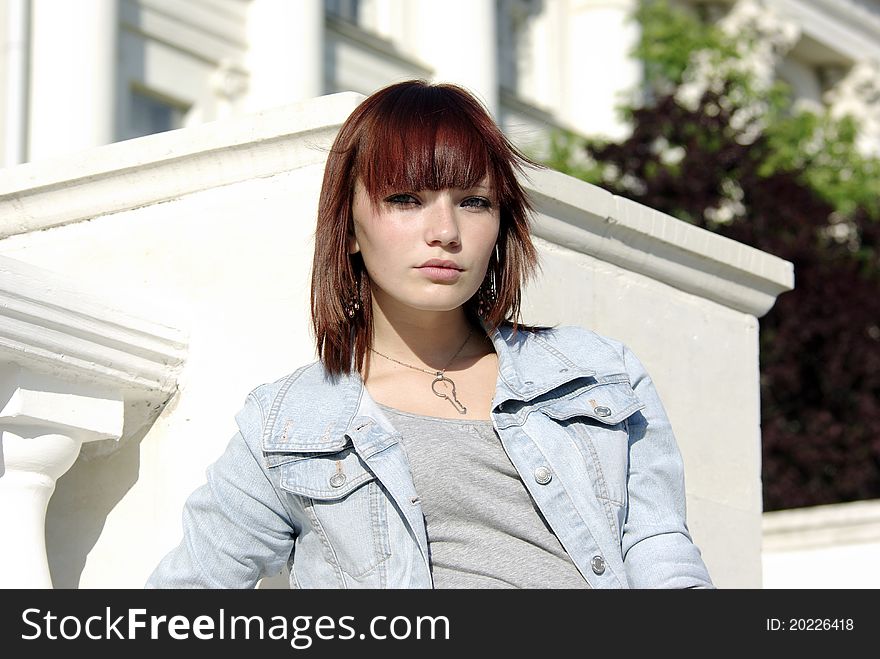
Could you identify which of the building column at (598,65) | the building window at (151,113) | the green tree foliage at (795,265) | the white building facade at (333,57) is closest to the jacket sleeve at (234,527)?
the white building facade at (333,57)

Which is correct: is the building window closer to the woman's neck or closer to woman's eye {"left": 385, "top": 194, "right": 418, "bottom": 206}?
the woman's neck

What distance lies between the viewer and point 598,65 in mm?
24219

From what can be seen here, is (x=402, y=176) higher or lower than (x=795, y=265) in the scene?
lower

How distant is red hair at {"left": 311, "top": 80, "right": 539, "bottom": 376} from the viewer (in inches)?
94.3

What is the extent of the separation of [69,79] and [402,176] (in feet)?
48.2

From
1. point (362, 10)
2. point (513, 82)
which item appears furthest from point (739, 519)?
point (513, 82)

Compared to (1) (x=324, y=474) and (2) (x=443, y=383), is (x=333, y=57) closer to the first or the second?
(2) (x=443, y=383)

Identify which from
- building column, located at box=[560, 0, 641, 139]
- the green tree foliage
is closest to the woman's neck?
the green tree foliage

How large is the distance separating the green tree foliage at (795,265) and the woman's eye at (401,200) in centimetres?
1063

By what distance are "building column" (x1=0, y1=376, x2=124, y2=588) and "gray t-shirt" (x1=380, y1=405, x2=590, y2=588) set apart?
0.71 m

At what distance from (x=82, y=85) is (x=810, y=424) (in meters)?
7.81
